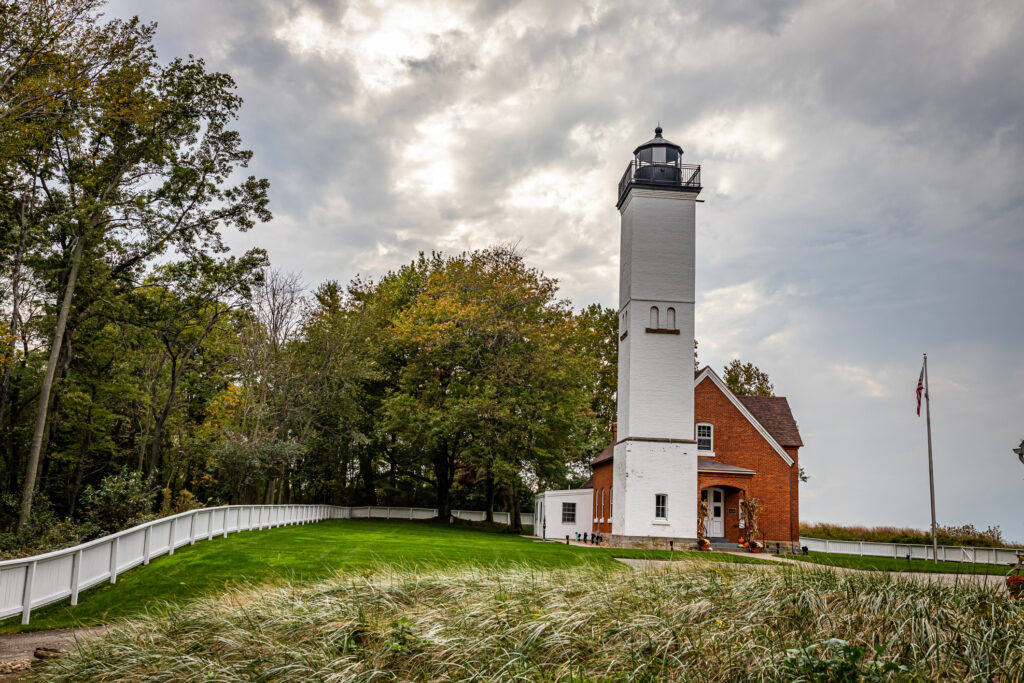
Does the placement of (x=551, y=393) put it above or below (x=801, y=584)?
above

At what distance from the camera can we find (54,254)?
23500mm

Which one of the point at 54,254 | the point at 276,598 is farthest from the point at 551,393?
the point at 276,598

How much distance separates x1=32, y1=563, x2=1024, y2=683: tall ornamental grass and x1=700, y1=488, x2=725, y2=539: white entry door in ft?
71.2

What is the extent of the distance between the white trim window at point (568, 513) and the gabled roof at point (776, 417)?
953 cm

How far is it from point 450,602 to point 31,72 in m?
15.8

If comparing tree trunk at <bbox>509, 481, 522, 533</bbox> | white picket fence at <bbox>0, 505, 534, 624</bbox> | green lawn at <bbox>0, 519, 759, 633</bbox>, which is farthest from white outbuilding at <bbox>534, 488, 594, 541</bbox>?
A: white picket fence at <bbox>0, 505, 534, 624</bbox>

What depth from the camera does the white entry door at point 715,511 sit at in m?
30.6

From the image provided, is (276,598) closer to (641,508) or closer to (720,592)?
(720,592)

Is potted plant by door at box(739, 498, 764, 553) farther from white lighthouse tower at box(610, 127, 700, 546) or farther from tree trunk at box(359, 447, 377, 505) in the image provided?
tree trunk at box(359, 447, 377, 505)

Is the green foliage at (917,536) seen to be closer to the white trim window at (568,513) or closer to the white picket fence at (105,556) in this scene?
the white trim window at (568,513)

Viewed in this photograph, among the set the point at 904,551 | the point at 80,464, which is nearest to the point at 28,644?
the point at 80,464

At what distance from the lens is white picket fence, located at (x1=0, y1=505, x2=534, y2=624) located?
12.2m

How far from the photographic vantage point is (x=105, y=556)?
15141 mm

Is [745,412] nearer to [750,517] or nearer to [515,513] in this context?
[750,517]
